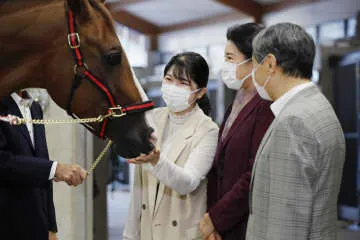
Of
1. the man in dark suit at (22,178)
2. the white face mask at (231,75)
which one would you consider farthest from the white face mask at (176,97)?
the man in dark suit at (22,178)

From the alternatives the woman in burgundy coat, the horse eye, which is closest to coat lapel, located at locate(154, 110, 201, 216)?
the woman in burgundy coat

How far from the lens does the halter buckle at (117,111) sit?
2160 mm

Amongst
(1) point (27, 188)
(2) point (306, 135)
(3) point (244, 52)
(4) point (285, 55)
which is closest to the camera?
(2) point (306, 135)

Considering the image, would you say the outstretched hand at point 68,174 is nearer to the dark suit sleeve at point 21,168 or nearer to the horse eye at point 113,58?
the dark suit sleeve at point 21,168

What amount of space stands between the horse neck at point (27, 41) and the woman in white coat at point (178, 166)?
545 millimetres

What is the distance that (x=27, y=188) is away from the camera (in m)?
2.16

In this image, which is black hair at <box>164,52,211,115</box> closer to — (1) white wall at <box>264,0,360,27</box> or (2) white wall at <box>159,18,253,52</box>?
(1) white wall at <box>264,0,360,27</box>

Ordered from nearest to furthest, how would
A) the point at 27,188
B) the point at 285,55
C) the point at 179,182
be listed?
1. the point at 285,55
2. the point at 27,188
3. the point at 179,182

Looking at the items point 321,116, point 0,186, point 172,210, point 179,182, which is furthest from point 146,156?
point 321,116

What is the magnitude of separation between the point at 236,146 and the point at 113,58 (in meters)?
0.61

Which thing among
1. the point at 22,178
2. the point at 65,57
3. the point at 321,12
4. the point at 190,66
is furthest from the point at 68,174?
the point at 321,12

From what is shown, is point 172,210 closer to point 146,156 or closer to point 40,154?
point 146,156

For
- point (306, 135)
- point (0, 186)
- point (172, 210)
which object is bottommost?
point (172, 210)

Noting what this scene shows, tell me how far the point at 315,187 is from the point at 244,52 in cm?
83
